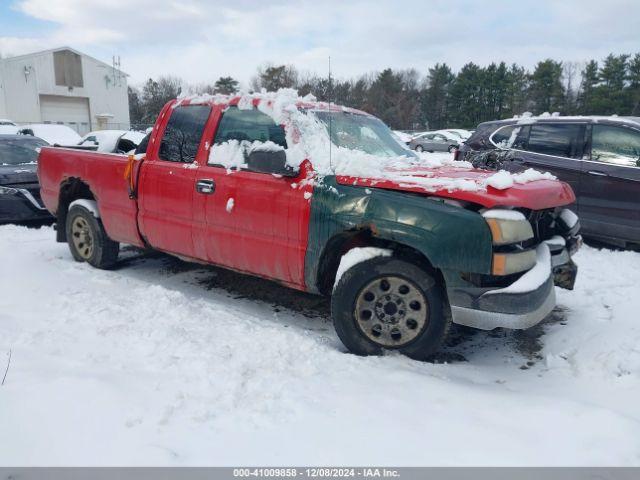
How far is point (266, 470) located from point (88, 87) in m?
48.9

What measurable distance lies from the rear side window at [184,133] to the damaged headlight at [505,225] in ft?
8.70

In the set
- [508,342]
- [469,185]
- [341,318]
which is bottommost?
[508,342]

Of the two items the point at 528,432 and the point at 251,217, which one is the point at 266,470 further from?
the point at 251,217

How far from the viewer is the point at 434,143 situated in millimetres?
27422

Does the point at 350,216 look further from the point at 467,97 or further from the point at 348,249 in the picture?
the point at 467,97

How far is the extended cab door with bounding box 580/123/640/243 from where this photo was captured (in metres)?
6.34

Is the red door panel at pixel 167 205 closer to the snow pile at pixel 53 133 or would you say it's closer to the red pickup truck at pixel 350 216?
the red pickup truck at pixel 350 216

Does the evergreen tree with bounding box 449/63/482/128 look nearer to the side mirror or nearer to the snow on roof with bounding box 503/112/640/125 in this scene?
the snow on roof with bounding box 503/112/640/125

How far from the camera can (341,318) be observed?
11.9 feet

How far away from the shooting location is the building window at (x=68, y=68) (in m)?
42.4

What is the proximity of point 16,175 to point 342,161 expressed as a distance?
608cm

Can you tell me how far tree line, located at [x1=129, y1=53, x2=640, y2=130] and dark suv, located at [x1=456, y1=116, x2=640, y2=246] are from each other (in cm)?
3543

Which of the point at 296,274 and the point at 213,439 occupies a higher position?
the point at 296,274

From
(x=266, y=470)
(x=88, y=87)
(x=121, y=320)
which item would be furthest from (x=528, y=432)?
(x=88, y=87)
